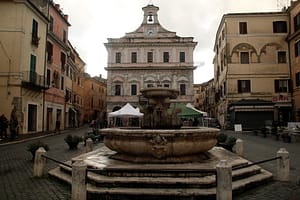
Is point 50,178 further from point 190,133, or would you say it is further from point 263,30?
point 263,30

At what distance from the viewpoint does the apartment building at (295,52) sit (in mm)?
32209

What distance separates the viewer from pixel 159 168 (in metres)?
6.96

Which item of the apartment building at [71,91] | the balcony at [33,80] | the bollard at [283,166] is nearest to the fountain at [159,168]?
the bollard at [283,166]

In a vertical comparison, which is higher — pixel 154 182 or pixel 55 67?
pixel 55 67

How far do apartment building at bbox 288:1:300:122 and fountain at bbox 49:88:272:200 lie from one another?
90.6ft

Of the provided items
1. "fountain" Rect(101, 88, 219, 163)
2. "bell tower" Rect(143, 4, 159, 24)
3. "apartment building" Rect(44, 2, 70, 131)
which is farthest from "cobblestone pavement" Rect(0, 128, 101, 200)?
"bell tower" Rect(143, 4, 159, 24)

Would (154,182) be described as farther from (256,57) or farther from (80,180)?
(256,57)

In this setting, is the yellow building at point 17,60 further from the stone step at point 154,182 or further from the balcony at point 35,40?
the stone step at point 154,182

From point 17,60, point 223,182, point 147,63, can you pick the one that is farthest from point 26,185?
point 147,63

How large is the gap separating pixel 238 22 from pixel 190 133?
103 feet

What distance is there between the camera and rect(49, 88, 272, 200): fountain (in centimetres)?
630

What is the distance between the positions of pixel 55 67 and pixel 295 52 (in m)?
27.4

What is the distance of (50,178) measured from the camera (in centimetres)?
845

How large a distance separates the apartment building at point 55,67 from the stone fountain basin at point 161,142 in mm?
23465
